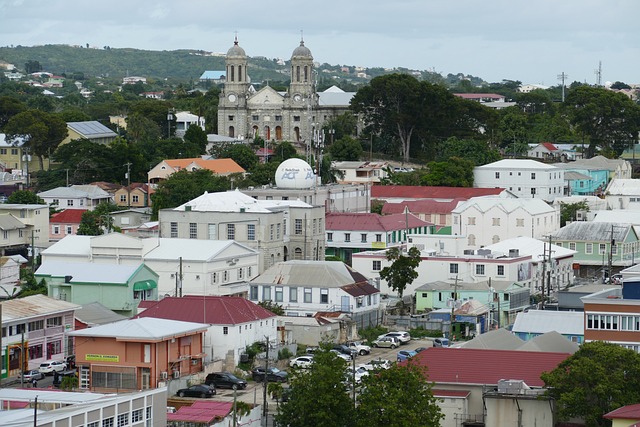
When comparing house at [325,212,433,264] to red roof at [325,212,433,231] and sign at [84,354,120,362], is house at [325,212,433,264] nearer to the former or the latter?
red roof at [325,212,433,231]

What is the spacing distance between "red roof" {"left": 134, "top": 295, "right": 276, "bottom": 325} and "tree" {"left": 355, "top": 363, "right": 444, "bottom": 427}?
12.0 metres

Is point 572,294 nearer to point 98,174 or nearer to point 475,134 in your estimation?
point 98,174

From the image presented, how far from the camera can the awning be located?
55709 mm

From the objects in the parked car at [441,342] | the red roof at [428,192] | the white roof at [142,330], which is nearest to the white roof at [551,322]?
the parked car at [441,342]

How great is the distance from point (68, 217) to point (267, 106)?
37.2 meters

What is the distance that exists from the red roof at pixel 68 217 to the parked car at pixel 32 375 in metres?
31.5

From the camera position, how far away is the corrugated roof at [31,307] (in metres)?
47.2

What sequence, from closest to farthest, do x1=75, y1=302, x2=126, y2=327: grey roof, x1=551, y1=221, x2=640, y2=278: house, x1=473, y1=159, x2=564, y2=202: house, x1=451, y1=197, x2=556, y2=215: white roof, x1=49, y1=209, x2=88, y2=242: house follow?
x1=75, y1=302, x2=126, y2=327: grey roof < x1=551, y1=221, x2=640, y2=278: house < x1=451, y1=197, x2=556, y2=215: white roof < x1=49, y1=209, x2=88, y2=242: house < x1=473, y1=159, x2=564, y2=202: house

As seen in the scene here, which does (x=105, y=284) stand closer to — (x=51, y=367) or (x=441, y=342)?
(x=51, y=367)

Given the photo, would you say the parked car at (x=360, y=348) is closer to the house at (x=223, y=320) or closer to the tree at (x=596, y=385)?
the house at (x=223, y=320)

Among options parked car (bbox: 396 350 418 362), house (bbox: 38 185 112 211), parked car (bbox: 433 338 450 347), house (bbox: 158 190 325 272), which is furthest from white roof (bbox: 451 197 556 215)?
parked car (bbox: 396 350 418 362)

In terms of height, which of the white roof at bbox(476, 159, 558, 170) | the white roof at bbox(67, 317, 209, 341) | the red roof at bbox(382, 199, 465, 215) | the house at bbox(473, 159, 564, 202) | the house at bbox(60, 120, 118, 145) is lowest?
the white roof at bbox(67, 317, 209, 341)

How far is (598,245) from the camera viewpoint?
237ft

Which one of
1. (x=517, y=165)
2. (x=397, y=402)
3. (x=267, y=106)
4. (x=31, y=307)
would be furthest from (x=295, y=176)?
(x=397, y=402)
